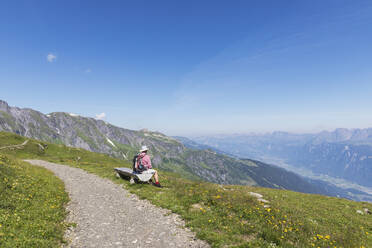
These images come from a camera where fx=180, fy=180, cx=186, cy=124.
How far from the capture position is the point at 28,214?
1095cm

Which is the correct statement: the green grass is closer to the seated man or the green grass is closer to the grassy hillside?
the grassy hillside

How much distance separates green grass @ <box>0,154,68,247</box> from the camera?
27.7 feet

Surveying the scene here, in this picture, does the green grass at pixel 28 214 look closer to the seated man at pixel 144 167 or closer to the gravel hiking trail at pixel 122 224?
the gravel hiking trail at pixel 122 224

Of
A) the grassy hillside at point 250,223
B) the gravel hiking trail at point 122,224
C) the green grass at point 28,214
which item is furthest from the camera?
the gravel hiking trail at point 122,224

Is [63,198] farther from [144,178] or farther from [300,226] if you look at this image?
[300,226]

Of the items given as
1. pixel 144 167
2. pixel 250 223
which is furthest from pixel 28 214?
pixel 250 223

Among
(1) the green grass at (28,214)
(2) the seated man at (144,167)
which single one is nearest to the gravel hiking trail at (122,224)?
(1) the green grass at (28,214)

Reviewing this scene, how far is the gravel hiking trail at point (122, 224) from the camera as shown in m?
9.34

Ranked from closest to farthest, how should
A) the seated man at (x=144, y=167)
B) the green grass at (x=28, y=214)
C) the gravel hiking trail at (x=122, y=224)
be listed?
the green grass at (x=28, y=214)
the gravel hiking trail at (x=122, y=224)
the seated man at (x=144, y=167)

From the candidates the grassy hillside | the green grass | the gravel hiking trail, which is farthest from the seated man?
the green grass

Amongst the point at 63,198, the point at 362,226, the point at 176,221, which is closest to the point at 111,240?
the point at 176,221

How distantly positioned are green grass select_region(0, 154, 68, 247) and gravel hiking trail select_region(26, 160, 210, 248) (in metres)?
0.87

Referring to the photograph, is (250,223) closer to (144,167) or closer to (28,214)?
(144,167)

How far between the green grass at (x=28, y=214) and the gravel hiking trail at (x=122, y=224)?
87 cm
